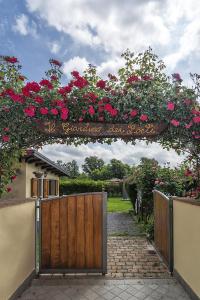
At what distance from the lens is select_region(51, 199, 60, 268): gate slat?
583cm

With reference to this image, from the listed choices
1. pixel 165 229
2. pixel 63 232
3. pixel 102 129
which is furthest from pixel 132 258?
pixel 102 129

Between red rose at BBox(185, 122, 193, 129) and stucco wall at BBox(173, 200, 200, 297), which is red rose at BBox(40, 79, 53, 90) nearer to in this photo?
red rose at BBox(185, 122, 193, 129)

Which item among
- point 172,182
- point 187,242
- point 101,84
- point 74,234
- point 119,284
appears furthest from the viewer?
point 172,182

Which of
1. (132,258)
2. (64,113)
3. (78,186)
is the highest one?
(64,113)

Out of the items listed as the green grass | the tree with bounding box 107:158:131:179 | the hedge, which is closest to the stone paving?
the green grass

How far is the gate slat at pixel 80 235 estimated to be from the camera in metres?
5.81

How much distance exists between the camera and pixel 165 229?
642 cm

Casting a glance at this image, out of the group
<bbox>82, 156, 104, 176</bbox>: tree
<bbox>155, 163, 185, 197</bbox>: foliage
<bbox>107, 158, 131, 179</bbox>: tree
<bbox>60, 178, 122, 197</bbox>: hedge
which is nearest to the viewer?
<bbox>155, 163, 185, 197</bbox>: foliage

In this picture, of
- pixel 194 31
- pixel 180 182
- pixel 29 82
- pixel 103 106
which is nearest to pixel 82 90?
pixel 103 106

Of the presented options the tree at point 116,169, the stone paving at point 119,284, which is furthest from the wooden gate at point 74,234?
the tree at point 116,169

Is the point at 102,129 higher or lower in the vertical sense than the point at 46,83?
lower

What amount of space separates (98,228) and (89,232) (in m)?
A: 0.19

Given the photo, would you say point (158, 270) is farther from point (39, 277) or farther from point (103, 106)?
point (103, 106)

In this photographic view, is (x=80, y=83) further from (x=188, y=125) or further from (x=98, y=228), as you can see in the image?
(x=98, y=228)
